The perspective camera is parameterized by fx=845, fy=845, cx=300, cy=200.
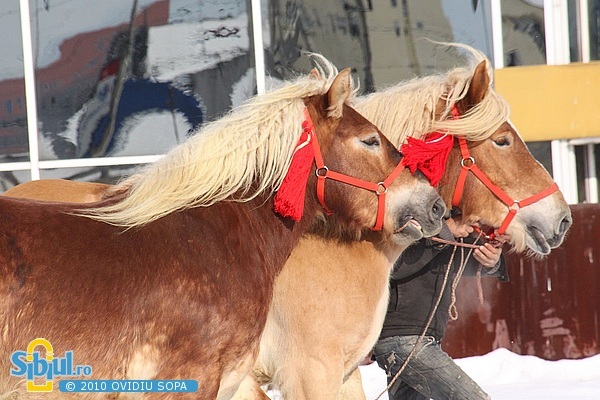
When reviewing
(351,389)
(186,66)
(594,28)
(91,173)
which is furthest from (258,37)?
(351,389)

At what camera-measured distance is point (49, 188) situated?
4.36 metres

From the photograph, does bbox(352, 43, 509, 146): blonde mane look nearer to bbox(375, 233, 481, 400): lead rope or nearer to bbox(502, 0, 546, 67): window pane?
bbox(375, 233, 481, 400): lead rope

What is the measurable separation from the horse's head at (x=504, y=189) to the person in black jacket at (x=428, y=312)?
0.12m

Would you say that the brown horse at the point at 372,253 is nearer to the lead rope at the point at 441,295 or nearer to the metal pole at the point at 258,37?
the lead rope at the point at 441,295

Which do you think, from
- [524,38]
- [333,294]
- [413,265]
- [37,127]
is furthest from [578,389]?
[37,127]

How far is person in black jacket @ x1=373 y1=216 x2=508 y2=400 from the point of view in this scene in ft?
12.4

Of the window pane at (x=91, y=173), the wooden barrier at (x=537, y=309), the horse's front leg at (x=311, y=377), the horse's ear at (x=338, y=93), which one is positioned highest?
the horse's ear at (x=338, y=93)

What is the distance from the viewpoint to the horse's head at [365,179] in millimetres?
3186

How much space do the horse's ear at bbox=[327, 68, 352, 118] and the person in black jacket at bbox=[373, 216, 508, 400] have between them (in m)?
0.95

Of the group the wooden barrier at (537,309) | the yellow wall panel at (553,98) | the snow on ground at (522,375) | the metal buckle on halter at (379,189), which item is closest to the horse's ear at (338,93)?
the metal buckle on halter at (379,189)

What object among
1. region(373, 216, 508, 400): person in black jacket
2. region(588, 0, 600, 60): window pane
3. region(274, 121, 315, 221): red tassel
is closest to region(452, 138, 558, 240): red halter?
region(373, 216, 508, 400): person in black jacket

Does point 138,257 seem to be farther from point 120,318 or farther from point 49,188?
point 49,188

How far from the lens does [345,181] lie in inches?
125

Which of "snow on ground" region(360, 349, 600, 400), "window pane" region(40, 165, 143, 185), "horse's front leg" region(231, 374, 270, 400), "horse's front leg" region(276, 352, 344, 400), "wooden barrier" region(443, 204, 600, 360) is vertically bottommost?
"snow on ground" region(360, 349, 600, 400)
